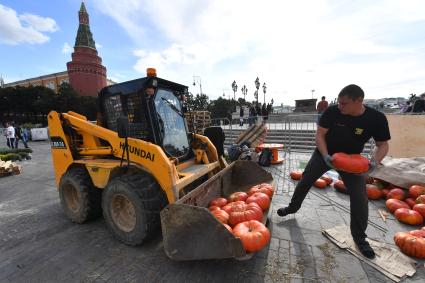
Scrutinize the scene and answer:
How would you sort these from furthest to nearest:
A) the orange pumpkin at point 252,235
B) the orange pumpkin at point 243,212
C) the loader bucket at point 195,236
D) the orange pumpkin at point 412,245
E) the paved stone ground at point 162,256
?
the orange pumpkin at point 243,212 < the orange pumpkin at point 412,245 < the paved stone ground at point 162,256 < the orange pumpkin at point 252,235 < the loader bucket at point 195,236

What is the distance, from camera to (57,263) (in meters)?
3.22

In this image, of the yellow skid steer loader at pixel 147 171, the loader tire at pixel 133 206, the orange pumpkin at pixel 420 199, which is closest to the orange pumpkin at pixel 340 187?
the orange pumpkin at pixel 420 199

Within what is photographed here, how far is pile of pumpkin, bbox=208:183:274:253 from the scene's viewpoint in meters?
2.68

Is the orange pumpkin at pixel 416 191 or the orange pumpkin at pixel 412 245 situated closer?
the orange pumpkin at pixel 412 245

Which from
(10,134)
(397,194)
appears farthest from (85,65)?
(397,194)

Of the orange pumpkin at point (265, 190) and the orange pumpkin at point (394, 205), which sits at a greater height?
Result: the orange pumpkin at point (265, 190)

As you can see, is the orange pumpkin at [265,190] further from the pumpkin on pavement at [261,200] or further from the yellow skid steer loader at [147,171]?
the yellow skid steer loader at [147,171]

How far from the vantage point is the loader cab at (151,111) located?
375 centimetres

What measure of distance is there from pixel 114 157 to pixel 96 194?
82cm

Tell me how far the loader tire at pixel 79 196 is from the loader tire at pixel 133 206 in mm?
682

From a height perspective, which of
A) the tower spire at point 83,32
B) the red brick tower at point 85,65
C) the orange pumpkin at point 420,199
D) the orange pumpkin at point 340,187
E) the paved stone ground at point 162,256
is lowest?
the paved stone ground at point 162,256

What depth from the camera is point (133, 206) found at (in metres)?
3.31

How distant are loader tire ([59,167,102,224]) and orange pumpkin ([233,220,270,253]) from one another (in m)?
2.64

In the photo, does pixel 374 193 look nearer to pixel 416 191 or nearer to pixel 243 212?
pixel 416 191
